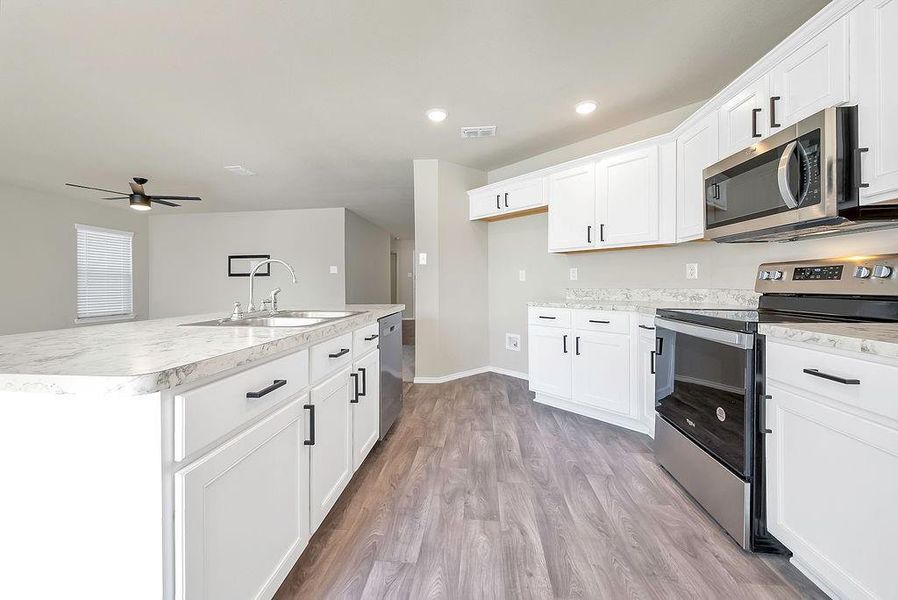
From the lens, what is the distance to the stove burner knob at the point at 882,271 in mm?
1319

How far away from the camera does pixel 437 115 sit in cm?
279

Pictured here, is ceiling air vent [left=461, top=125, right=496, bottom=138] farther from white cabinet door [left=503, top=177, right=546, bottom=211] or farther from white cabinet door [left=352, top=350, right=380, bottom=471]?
white cabinet door [left=352, top=350, right=380, bottom=471]

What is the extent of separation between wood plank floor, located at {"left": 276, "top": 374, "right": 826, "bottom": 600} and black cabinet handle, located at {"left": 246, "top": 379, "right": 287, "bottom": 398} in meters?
0.72

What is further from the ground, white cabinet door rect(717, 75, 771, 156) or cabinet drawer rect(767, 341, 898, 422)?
white cabinet door rect(717, 75, 771, 156)

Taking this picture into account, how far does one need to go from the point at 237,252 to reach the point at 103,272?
192cm

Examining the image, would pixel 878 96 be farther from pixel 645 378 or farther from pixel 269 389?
pixel 269 389

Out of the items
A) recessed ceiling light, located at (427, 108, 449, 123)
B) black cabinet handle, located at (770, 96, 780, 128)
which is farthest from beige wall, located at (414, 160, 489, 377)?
black cabinet handle, located at (770, 96, 780, 128)

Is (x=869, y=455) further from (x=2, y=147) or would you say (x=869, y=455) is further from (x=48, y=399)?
(x=2, y=147)

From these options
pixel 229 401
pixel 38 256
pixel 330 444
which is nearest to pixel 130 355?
pixel 229 401

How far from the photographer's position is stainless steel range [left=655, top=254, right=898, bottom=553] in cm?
134

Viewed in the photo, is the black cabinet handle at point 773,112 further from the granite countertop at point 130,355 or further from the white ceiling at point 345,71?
the granite countertop at point 130,355

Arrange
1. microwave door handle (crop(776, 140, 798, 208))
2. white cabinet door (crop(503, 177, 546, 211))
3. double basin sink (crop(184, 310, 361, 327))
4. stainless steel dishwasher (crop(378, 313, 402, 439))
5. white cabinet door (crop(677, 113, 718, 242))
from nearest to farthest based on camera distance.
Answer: microwave door handle (crop(776, 140, 798, 208)) < double basin sink (crop(184, 310, 361, 327)) < white cabinet door (crop(677, 113, 718, 242)) < stainless steel dishwasher (crop(378, 313, 402, 439)) < white cabinet door (crop(503, 177, 546, 211))

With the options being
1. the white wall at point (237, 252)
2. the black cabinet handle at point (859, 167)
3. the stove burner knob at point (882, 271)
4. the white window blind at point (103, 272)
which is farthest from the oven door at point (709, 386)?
the white window blind at point (103, 272)

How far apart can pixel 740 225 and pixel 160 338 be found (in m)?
2.51
